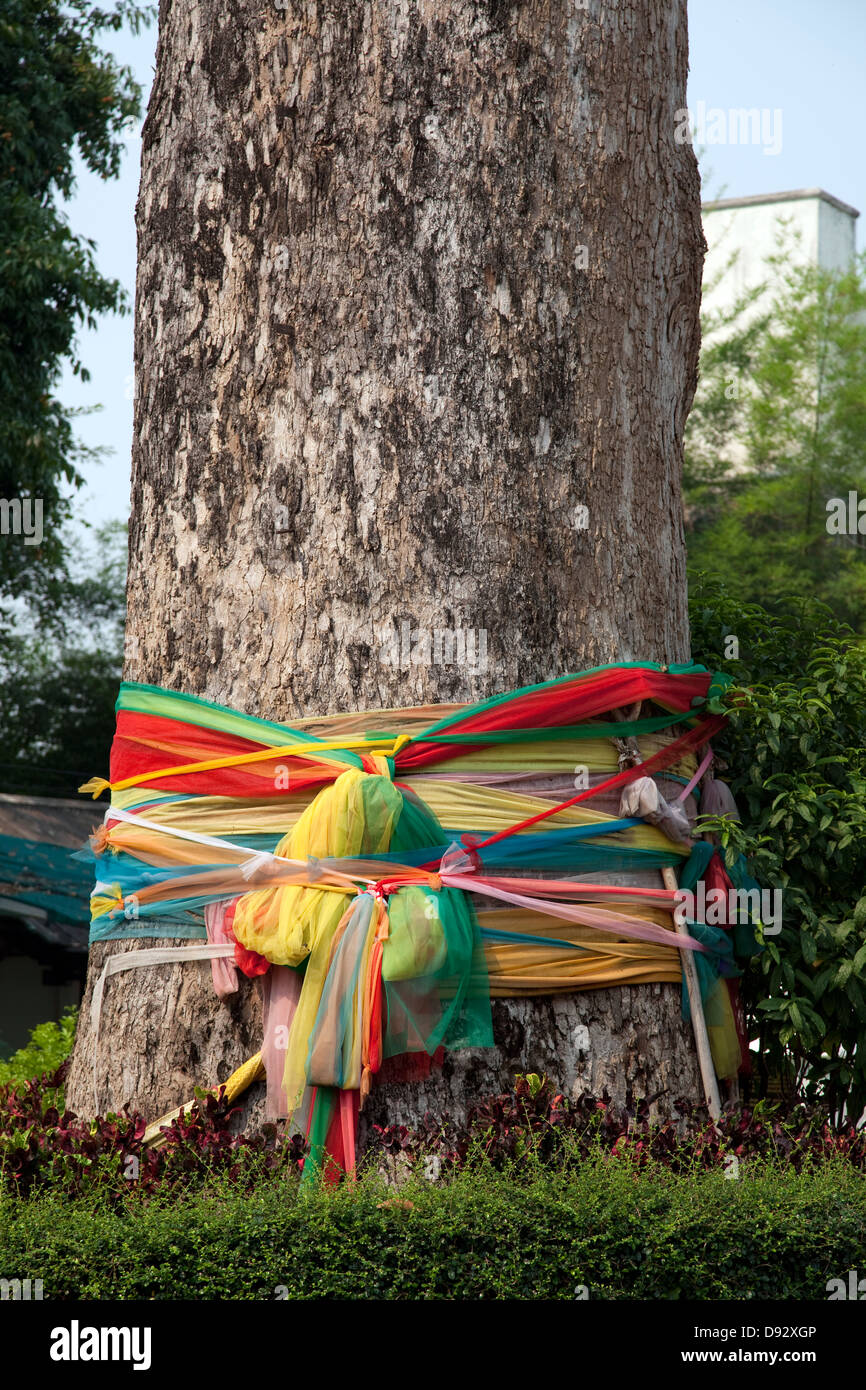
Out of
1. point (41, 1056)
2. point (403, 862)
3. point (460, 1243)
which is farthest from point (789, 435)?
point (460, 1243)

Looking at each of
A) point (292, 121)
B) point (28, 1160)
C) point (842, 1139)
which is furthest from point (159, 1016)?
point (292, 121)

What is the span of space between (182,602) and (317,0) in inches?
66.5

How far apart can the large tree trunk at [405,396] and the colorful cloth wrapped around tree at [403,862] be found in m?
0.12

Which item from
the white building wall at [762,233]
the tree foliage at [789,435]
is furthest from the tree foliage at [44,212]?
the white building wall at [762,233]

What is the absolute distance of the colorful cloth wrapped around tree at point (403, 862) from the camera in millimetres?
3219

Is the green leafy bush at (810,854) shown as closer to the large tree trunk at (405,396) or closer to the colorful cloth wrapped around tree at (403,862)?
the colorful cloth wrapped around tree at (403,862)

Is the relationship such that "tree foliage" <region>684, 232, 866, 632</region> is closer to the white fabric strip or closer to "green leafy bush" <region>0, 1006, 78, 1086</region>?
"green leafy bush" <region>0, 1006, 78, 1086</region>

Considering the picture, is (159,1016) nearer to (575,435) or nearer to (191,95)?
(575,435)

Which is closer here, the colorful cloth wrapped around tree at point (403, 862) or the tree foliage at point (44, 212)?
the colorful cloth wrapped around tree at point (403, 862)

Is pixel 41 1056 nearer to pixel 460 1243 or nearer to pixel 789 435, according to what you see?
pixel 460 1243

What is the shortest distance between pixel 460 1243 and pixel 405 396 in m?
2.08

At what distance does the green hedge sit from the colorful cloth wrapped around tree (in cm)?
41

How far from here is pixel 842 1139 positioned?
11.0 feet
